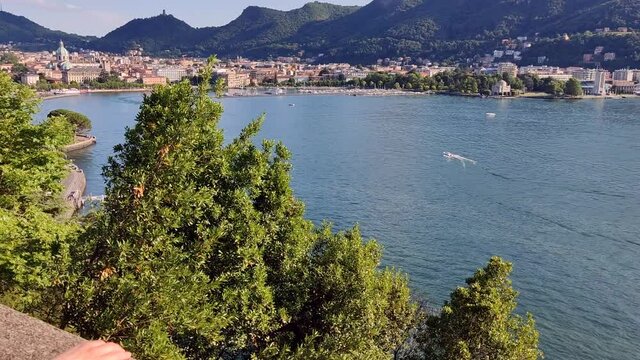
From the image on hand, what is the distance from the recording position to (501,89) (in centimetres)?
5294

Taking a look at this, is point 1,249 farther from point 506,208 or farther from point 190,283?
point 506,208

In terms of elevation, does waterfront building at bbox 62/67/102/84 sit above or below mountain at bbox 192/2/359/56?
below

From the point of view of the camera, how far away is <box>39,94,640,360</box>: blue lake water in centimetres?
1003

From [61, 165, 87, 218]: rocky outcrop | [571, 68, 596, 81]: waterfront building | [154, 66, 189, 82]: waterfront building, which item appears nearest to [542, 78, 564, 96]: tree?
[571, 68, 596, 81]: waterfront building

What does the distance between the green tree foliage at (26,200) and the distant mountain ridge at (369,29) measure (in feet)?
281

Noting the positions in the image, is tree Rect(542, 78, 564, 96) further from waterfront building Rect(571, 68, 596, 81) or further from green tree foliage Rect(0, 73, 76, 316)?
green tree foliage Rect(0, 73, 76, 316)

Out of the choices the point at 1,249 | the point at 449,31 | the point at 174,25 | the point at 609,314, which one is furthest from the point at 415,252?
the point at 174,25

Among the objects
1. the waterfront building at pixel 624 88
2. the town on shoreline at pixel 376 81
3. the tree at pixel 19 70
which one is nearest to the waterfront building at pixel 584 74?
the town on shoreline at pixel 376 81

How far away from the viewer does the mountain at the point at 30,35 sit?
441ft

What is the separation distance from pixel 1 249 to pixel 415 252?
30.3 ft

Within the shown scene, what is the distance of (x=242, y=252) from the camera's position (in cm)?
343

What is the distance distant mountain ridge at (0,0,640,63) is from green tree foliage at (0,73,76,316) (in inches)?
3367

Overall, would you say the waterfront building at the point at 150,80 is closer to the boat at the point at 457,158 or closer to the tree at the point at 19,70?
the tree at the point at 19,70

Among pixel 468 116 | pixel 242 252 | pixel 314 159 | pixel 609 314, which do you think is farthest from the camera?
pixel 468 116
